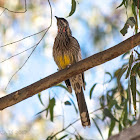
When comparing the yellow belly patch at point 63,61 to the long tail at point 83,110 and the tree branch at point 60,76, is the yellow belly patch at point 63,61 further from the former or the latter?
the tree branch at point 60,76

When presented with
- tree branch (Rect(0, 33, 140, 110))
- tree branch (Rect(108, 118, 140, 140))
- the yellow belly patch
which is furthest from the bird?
tree branch (Rect(108, 118, 140, 140))

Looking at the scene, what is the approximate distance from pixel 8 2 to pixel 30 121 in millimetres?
1885

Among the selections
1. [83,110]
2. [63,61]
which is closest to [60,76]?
[63,61]

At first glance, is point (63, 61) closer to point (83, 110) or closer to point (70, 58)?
point (70, 58)

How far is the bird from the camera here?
Result: 2916 mm

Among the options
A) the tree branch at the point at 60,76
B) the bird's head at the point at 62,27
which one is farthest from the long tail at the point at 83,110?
the tree branch at the point at 60,76

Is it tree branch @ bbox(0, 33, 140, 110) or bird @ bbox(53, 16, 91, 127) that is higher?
bird @ bbox(53, 16, 91, 127)

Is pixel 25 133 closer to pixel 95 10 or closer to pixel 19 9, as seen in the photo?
pixel 19 9

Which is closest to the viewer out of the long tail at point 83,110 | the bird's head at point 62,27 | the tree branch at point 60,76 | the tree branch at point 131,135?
the tree branch at point 131,135

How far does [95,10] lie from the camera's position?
4988mm

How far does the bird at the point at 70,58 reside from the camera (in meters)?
2.92

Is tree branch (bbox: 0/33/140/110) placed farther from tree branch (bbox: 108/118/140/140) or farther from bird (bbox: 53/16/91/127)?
tree branch (bbox: 108/118/140/140)

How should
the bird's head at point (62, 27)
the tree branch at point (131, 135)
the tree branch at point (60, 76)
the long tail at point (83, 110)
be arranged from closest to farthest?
1. the tree branch at point (131, 135)
2. the tree branch at point (60, 76)
3. the long tail at point (83, 110)
4. the bird's head at point (62, 27)

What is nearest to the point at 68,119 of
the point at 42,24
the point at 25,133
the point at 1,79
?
the point at 25,133
